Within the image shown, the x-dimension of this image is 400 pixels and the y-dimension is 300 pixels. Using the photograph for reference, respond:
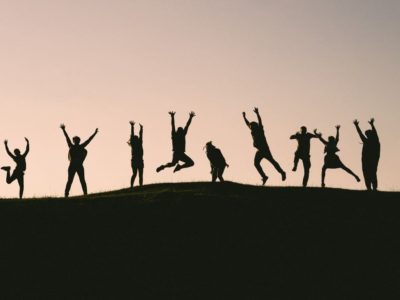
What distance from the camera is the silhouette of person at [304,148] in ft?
97.8

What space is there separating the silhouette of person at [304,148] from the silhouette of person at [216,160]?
296cm

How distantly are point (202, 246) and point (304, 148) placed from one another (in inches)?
380

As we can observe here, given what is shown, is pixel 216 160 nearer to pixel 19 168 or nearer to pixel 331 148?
pixel 331 148

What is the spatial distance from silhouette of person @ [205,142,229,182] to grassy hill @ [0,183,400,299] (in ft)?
10.4

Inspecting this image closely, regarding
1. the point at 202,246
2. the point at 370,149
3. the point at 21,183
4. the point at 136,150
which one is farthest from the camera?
the point at 21,183

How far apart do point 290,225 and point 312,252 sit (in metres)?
2.14

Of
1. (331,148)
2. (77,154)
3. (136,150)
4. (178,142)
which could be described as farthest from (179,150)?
(331,148)

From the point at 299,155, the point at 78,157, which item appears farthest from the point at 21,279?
the point at 299,155

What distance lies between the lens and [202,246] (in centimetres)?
2153

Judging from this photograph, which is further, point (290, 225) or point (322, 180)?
point (322, 180)

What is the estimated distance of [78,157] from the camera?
3034cm

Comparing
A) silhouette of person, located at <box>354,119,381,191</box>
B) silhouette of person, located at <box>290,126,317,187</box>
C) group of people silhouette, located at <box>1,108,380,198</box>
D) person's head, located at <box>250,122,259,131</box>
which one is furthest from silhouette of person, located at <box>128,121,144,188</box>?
silhouette of person, located at <box>354,119,381,191</box>

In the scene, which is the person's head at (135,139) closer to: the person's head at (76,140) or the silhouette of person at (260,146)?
the person's head at (76,140)

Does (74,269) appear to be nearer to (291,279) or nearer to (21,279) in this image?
(21,279)
